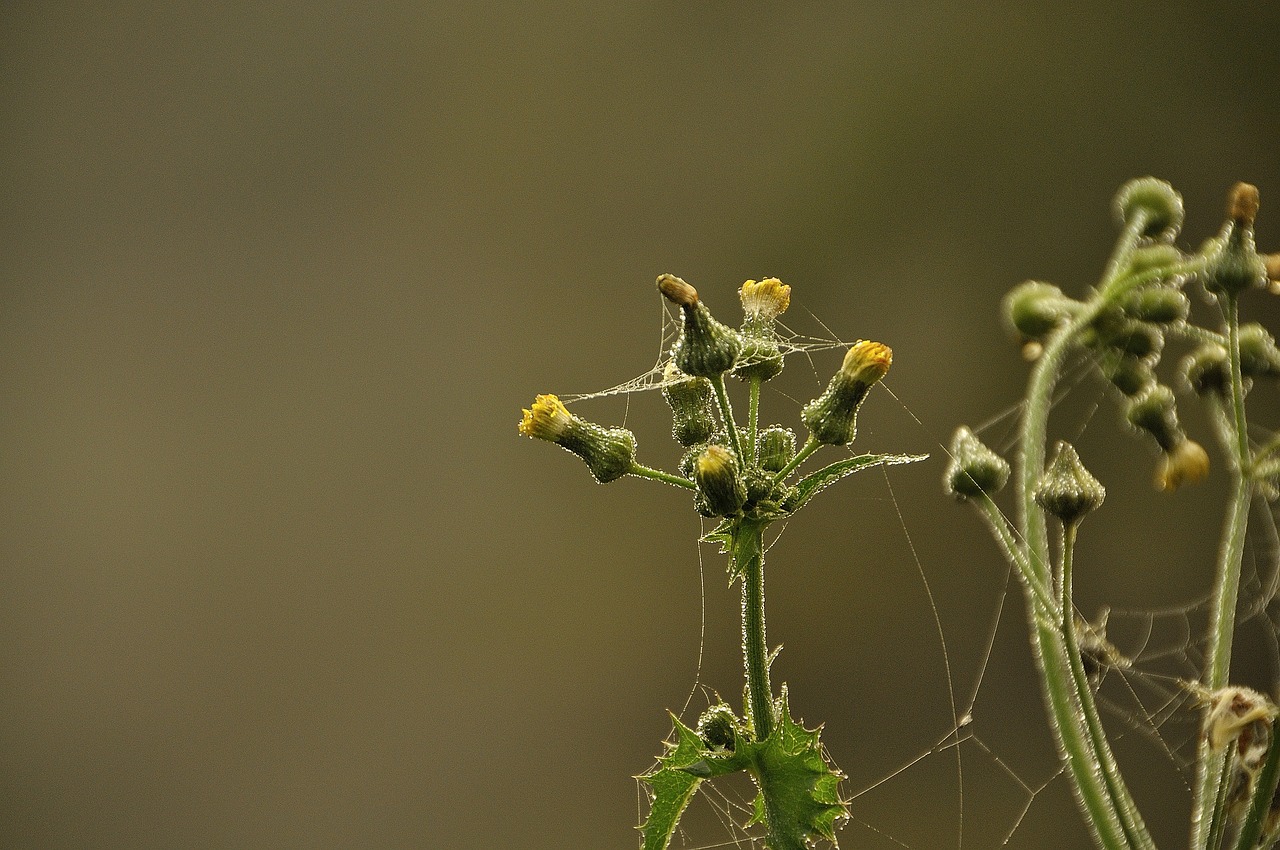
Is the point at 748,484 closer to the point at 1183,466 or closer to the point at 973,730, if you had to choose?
the point at 1183,466

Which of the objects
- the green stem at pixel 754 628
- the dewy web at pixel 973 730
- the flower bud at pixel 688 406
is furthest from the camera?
the dewy web at pixel 973 730

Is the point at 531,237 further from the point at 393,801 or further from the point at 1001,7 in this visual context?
the point at 393,801

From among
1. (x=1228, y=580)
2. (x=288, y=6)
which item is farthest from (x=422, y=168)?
(x=1228, y=580)

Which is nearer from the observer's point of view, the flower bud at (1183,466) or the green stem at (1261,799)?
the green stem at (1261,799)

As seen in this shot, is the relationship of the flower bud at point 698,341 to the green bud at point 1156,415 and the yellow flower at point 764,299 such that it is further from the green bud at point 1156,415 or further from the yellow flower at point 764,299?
the green bud at point 1156,415

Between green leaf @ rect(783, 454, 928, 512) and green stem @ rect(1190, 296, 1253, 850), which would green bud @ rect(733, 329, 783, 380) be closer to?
green leaf @ rect(783, 454, 928, 512)

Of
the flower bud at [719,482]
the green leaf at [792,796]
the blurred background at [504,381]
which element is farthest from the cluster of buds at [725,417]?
the blurred background at [504,381]

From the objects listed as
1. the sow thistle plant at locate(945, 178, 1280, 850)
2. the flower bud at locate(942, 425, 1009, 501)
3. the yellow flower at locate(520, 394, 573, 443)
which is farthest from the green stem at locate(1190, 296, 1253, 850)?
the yellow flower at locate(520, 394, 573, 443)
